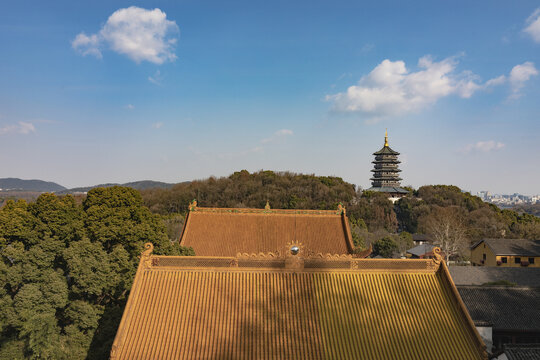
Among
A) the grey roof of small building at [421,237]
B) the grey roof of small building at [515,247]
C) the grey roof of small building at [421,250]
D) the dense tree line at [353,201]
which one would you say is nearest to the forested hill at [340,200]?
the dense tree line at [353,201]

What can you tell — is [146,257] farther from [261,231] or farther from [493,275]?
[493,275]

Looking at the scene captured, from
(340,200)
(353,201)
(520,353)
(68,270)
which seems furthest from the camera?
(353,201)

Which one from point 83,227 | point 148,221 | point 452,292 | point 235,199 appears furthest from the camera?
point 235,199

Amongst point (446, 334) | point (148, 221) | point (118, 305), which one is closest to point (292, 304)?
point (446, 334)

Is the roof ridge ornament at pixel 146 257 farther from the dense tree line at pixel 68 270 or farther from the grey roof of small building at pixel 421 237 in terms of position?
the grey roof of small building at pixel 421 237

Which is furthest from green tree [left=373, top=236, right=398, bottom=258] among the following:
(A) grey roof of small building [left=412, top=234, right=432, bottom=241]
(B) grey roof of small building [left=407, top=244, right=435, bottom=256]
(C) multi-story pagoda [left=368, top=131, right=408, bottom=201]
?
(C) multi-story pagoda [left=368, top=131, right=408, bottom=201]

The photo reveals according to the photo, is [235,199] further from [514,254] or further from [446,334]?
[446,334]

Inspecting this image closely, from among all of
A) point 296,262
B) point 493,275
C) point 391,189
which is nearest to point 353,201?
point 391,189
